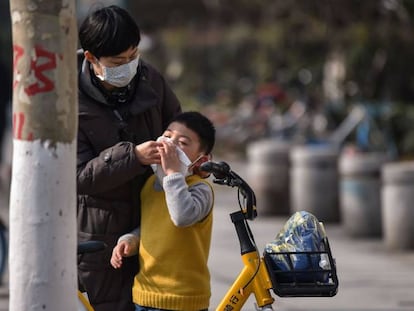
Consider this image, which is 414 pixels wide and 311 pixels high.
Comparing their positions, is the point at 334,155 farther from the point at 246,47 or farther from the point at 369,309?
the point at 246,47

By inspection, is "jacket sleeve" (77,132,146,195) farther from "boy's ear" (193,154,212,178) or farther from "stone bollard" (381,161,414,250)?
"stone bollard" (381,161,414,250)

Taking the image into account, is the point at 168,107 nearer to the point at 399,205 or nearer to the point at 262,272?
the point at 262,272

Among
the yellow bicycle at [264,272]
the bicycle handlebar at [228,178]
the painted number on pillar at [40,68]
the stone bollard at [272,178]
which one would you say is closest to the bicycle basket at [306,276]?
the yellow bicycle at [264,272]

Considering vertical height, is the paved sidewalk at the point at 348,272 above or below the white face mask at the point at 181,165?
below

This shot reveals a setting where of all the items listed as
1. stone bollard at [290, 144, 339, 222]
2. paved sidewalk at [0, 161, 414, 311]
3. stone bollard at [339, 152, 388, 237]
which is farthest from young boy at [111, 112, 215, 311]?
stone bollard at [290, 144, 339, 222]

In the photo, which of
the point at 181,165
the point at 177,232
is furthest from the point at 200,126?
the point at 177,232

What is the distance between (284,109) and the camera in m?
25.3

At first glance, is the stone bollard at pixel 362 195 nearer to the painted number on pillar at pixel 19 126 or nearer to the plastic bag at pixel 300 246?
the plastic bag at pixel 300 246

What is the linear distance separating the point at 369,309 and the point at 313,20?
48.2 feet

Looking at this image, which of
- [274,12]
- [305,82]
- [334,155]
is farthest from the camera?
[305,82]

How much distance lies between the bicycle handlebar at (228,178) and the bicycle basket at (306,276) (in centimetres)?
21

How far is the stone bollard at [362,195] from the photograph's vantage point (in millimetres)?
12250

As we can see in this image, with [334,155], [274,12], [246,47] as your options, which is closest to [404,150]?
[334,155]

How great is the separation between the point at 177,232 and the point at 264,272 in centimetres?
37
